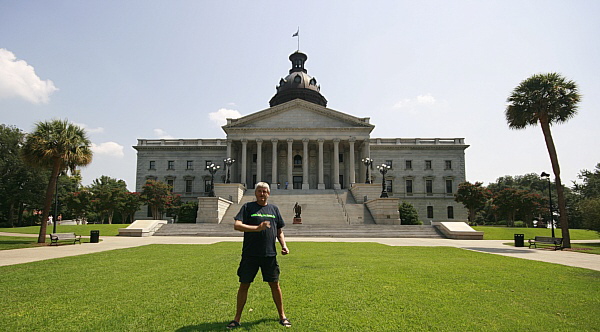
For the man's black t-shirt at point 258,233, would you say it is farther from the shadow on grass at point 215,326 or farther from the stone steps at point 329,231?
the stone steps at point 329,231

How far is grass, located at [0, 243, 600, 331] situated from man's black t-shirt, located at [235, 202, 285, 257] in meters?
1.01

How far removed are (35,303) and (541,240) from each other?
2356 cm

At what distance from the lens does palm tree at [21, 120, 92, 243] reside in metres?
20.2

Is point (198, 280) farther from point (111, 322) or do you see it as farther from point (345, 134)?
point (345, 134)

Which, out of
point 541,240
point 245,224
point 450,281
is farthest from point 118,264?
point 541,240

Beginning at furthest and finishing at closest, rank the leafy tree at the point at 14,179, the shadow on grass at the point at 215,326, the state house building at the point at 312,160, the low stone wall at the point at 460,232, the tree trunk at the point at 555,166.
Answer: the state house building at the point at 312,160, the leafy tree at the point at 14,179, the low stone wall at the point at 460,232, the tree trunk at the point at 555,166, the shadow on grass at the point at 215,326

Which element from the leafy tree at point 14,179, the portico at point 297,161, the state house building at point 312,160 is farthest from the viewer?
the portico at point 297,161

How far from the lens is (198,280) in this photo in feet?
26.7

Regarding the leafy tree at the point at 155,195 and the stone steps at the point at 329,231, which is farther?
the leafy tree at the point at 155,195

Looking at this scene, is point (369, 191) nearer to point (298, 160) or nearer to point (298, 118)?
point (298, 118)

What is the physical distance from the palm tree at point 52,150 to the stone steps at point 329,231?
935cm

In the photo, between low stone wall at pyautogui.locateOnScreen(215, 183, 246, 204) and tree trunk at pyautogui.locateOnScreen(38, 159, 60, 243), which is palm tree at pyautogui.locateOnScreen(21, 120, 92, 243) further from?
low stone wall at pyautogui.locateOnScreen(215, 183, 246, 204)

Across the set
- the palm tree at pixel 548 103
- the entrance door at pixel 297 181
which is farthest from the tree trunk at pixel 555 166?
the entrance door at pixel 297 181

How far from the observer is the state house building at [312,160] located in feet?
185
